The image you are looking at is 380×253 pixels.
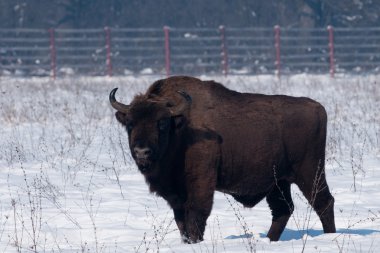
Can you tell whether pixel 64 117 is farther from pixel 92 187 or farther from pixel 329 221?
pixel 329 221

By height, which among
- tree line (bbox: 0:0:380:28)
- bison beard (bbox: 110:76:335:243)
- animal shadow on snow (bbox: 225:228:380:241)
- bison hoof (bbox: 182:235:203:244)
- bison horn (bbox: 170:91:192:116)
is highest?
tree line (bbox: 0:0:380:28)

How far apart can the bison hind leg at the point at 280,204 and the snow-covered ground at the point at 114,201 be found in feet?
0.48

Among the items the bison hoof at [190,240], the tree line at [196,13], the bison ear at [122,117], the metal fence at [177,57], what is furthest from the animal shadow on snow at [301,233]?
the tree line at [196,13]

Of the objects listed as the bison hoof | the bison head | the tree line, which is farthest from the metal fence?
the bison hoof

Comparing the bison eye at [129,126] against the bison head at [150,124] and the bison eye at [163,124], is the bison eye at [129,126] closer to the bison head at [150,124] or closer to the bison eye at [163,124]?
the bison head at [150,124]

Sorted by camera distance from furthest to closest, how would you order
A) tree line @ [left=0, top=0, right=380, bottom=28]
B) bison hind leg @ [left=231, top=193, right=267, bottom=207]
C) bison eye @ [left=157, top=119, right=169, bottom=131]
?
1. tree line @ [left=0, top=0, right=380, bottom=28]
2. bison hind leg @ [left=231, top=193, right=267, bottom=207]
3. bison eye @ [left=157, top=119, right=169, bottom=131]

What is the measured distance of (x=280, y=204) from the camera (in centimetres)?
925

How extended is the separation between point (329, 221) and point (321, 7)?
123 ft

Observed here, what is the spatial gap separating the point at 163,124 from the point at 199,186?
62 cm

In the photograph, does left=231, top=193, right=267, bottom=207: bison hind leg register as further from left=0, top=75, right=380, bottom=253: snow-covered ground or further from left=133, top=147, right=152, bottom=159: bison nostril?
left=133, top=147, right=152, bottom=159: bison nostril

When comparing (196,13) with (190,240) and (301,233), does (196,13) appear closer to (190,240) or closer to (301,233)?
(301,233)

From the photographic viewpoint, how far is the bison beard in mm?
8430

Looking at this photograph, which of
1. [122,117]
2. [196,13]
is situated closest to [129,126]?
[122,117]

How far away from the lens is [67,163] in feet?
42.4
